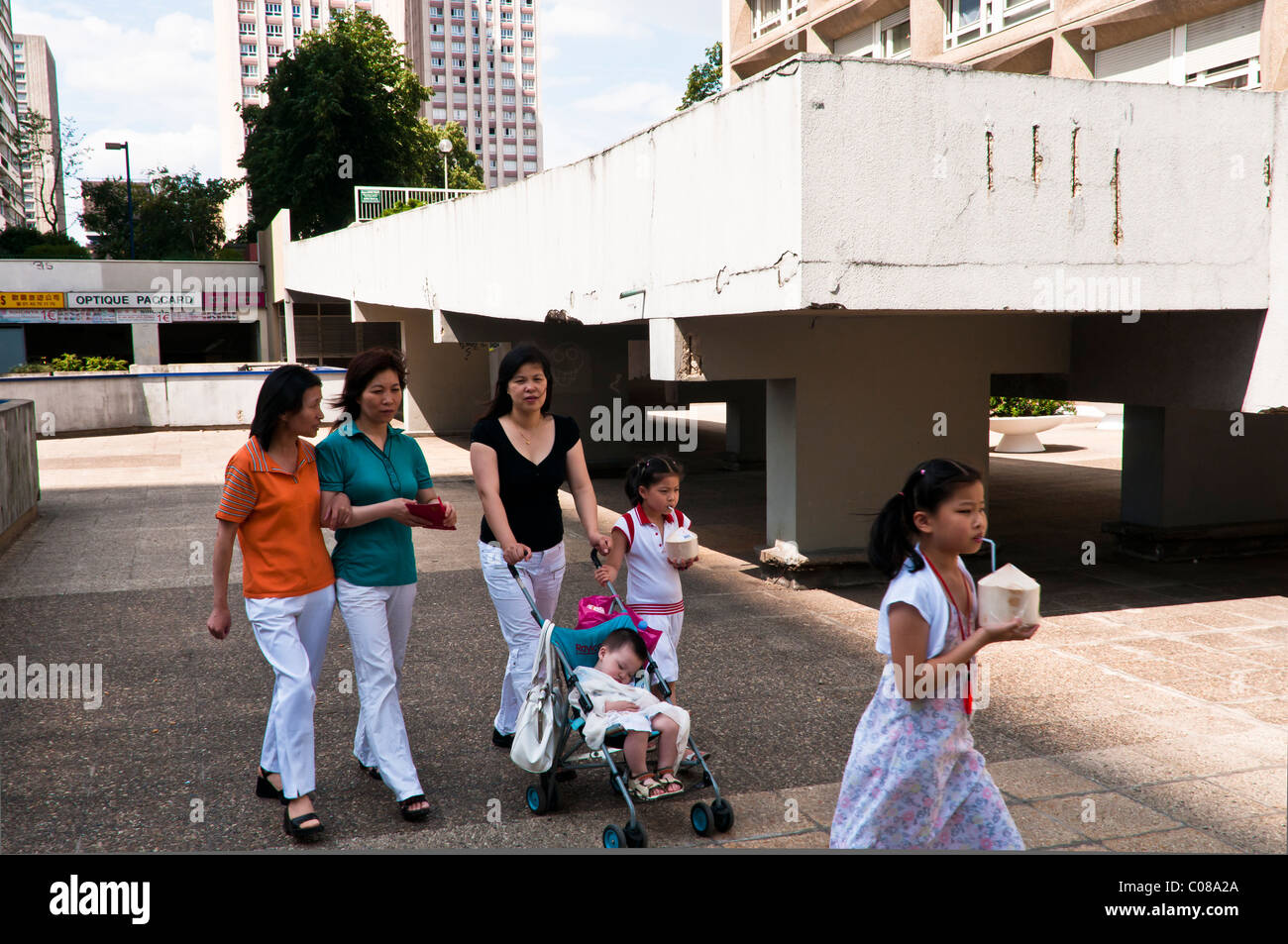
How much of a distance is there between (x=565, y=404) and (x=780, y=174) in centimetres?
899

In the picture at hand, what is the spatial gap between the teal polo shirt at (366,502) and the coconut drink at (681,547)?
3.52 feet

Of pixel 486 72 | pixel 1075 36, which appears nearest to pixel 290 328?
pixel 1075 36

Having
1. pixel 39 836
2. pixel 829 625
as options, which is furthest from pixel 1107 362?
pixel 39 836

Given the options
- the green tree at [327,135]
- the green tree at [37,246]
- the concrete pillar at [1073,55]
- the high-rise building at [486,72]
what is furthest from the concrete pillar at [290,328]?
the high-rise building at [486,72]

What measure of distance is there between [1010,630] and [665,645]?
2388mm

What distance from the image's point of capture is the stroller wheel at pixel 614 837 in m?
3.92

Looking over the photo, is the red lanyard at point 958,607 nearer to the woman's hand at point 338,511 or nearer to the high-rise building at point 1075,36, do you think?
the woman's hand at point 338,511

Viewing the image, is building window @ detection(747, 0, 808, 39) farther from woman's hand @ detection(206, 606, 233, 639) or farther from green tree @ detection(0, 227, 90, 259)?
woman's hand @ detection(206, 606, 233, 639)

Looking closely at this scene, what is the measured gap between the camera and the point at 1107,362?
9.30 m

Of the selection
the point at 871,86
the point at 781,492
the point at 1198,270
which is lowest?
the point at 781,492

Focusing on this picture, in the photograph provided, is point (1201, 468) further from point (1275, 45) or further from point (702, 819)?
point (1275, 45)

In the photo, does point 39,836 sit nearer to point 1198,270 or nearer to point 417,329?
point 1198,270

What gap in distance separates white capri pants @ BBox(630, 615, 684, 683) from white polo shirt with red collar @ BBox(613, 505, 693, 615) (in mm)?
23

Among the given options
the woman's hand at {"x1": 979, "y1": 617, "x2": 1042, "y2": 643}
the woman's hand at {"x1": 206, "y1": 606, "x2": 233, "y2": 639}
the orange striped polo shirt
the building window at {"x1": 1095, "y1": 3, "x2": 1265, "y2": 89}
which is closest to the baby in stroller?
the orange striped polo shirt
